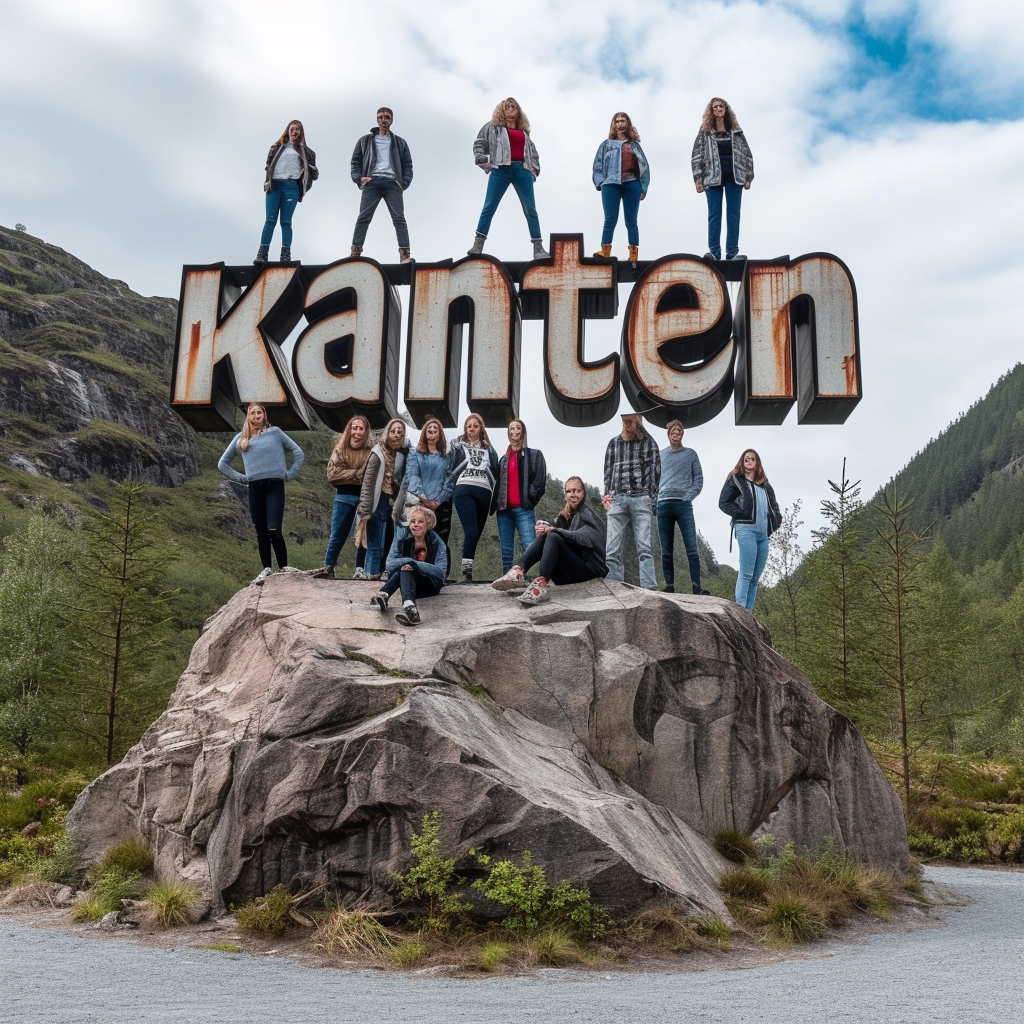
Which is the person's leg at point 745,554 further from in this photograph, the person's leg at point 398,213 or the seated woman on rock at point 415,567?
the person's leg at point 398,213

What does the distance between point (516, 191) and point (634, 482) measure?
6564 millimetres

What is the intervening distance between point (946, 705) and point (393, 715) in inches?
1617

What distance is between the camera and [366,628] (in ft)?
33.1

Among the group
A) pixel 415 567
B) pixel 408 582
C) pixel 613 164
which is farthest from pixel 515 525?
pixel 613 164

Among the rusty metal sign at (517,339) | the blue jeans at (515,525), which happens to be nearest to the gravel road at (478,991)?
the blue jeans at (515,525)

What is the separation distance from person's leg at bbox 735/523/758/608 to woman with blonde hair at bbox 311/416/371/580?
4.86 metres

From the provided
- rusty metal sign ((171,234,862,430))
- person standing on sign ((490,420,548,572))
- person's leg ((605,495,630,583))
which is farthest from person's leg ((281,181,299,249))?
person's leg ((605,495,630,583))

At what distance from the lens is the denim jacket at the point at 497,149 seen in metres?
15.3

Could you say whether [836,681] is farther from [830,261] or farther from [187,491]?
[187,491]

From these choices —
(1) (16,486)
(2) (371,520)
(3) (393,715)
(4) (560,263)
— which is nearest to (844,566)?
(4) (560,263)

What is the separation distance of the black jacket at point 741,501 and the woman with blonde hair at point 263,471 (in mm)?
5449

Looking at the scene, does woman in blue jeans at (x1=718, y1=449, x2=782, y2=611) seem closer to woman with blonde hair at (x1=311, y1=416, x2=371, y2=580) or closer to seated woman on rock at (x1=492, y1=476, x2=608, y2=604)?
seated woman on rock at (x1=492, y1=476, x2=608, y2=604)

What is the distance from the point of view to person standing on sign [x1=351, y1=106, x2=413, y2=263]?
1553 centimetres

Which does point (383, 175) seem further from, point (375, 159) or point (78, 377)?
point (78, 377)
